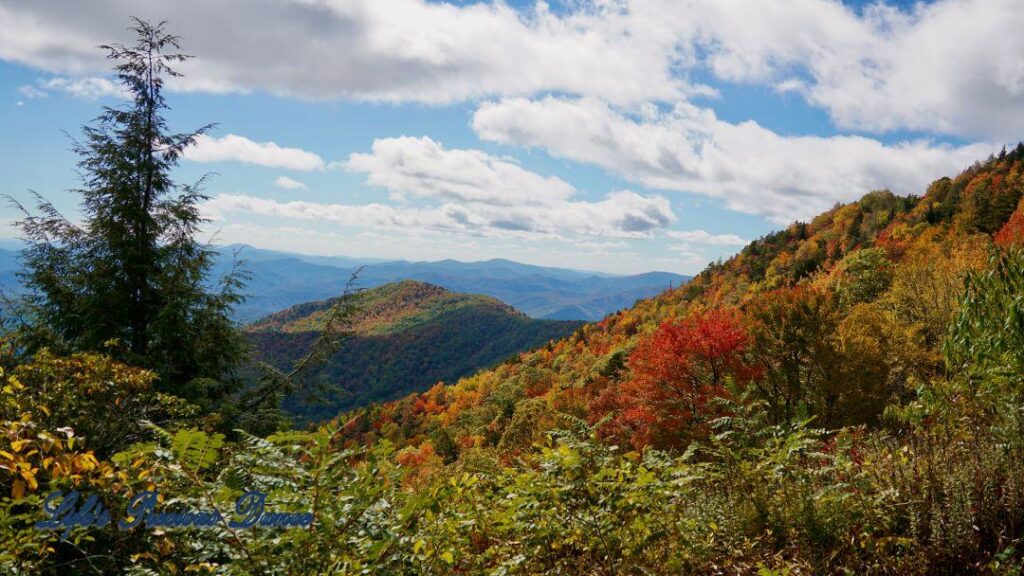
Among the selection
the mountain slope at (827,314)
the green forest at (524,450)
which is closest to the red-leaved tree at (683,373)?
the green forest at (524,450)

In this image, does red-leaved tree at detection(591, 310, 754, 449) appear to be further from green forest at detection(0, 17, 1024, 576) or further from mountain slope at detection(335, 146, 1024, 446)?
mountain slope at detection(335, 146, 1024, 446)

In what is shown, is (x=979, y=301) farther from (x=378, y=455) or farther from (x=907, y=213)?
(x=907, y=213)

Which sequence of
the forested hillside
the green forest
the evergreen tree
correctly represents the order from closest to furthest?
the green forest < the evergreen tree < the forested hillside

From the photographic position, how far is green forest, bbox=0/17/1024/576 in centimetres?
250

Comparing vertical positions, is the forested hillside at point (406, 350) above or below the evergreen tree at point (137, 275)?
below

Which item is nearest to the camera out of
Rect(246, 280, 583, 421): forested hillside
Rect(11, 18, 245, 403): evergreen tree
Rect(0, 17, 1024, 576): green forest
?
Rect(0, 17, 1024, 576): green forest

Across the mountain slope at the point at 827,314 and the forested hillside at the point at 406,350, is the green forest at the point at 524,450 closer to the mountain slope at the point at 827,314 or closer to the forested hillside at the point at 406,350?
the mountain slope at the point at 827,314

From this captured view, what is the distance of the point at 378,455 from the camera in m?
2.80

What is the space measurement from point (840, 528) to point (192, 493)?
408 cm

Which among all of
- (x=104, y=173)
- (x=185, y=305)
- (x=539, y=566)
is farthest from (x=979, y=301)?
(x=104, y=173)

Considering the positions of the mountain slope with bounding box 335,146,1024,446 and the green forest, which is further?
the mountain slope with bounding box 335,146,1024,446

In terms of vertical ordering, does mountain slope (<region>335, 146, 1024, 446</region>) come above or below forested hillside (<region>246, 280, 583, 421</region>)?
above

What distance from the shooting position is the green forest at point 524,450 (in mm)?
2496

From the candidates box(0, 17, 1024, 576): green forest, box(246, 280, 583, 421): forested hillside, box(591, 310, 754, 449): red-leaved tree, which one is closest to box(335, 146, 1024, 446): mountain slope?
box(0, 17, 1024, 576): green forest
